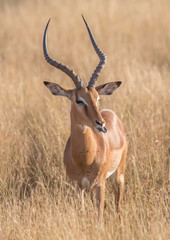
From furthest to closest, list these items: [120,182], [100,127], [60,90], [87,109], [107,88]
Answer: [120,182] → [107,88] → [60,90] → [87,109] → [100,127]

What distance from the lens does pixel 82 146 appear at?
5121mm

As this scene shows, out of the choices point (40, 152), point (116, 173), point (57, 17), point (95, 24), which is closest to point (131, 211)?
point (116, 173)

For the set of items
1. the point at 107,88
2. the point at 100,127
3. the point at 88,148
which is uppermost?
the point at 107,88

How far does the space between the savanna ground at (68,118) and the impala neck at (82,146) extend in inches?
12.0

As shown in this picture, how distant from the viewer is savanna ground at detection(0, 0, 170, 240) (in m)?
4.90

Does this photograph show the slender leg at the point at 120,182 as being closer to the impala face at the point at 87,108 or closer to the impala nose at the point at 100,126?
the impala face at the point at 87,108

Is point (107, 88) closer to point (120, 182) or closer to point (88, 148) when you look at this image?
point (88, 148)

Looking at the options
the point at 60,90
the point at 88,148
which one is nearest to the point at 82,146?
the point at 88,148

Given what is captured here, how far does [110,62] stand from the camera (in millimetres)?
10641

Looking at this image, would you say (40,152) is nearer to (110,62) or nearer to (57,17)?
(110,62)

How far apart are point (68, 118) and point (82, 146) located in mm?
2174

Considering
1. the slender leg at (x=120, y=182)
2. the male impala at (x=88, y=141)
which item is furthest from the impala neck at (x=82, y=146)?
the slender leg at (x=120, y=182)

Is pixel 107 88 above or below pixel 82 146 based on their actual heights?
above

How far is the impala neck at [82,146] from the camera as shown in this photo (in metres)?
5.09
